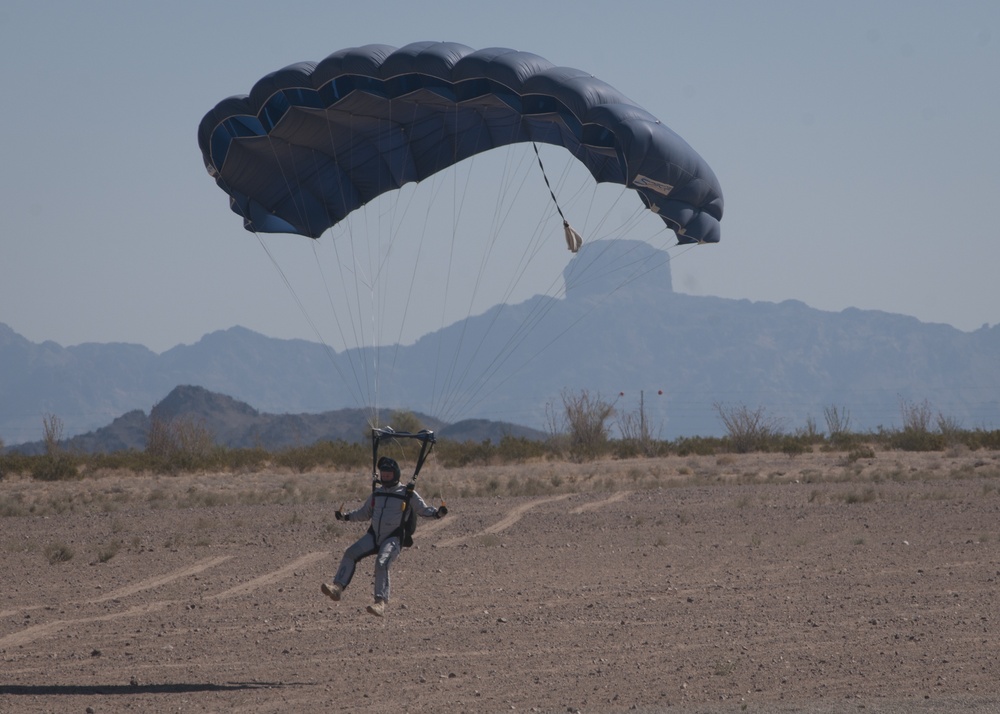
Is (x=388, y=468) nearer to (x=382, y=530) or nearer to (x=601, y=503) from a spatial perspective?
(x=382, y=530)

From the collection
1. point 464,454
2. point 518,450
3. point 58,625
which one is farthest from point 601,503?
point 518,450

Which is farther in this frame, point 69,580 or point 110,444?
point 110,444

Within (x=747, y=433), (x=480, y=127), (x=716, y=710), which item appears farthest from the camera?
(x=747, y=433)

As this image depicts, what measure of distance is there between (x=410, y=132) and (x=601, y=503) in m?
10.1

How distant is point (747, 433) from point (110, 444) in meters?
106

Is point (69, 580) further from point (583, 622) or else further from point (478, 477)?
point (478, 477)

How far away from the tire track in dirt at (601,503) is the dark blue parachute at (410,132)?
821 centimetres

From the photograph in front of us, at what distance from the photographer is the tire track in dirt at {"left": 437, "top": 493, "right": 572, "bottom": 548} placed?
725 inches

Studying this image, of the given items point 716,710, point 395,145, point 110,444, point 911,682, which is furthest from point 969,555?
point 110,444

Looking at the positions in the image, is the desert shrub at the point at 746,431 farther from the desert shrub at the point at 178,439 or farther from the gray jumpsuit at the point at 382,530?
the gray jumpsuit at the point at 382,530

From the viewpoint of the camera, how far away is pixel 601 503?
23.3m

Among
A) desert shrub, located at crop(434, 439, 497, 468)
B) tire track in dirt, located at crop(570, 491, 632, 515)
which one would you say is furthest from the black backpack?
desert shrub, located at crop(434, 439, 497, 468)

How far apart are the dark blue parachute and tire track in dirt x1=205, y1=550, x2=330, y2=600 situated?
4.69 meters

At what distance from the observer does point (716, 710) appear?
8.29 meters
